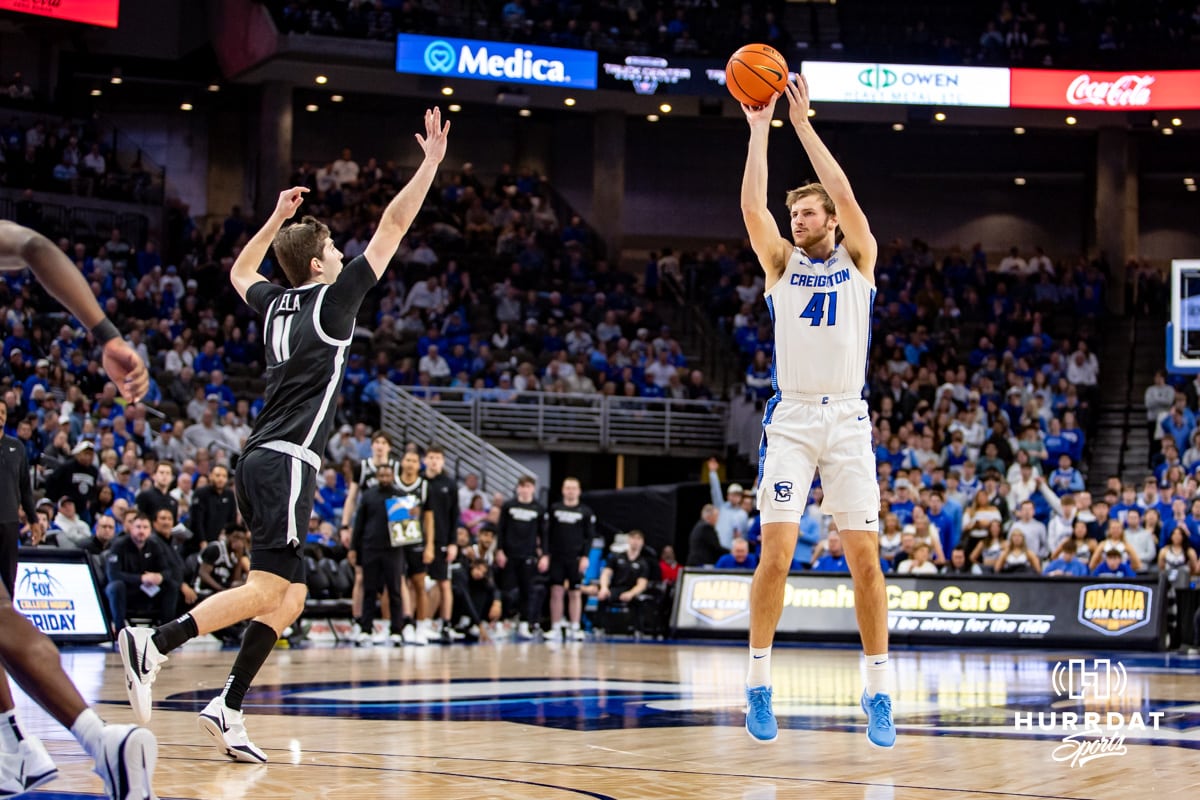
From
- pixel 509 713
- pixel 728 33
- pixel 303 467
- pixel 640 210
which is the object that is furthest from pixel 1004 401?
pixel 303 467

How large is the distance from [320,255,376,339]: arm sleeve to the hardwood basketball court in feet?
6.09

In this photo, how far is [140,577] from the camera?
14938 millimetres

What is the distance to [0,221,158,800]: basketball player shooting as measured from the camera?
427 centimetres

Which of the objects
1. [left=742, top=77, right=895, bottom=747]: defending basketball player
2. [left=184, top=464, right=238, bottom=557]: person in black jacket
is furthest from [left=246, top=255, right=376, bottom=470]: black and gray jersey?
[left=184, top=464, right=238, bottom=557]: person in black jacket

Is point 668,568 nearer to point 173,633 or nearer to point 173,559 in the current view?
point 173,559

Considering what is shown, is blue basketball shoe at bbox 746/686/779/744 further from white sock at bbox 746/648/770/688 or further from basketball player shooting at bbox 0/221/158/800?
basketball player shooting at bbox 0/221/158/800

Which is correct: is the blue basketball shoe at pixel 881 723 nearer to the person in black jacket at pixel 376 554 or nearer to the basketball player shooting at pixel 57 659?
the basketball player shooting at pixel 57 659

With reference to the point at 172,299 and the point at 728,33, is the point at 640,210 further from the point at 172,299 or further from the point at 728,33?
the point at 172,299

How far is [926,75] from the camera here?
31.2 metres

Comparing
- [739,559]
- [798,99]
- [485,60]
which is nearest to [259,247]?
[798,99]

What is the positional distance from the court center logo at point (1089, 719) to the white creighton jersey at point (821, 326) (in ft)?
6.31

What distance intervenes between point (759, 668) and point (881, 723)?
1.95 ft

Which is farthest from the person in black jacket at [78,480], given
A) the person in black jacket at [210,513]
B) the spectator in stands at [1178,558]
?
the spectator in stands at [1178,558]

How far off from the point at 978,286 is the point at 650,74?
828 centimetres
